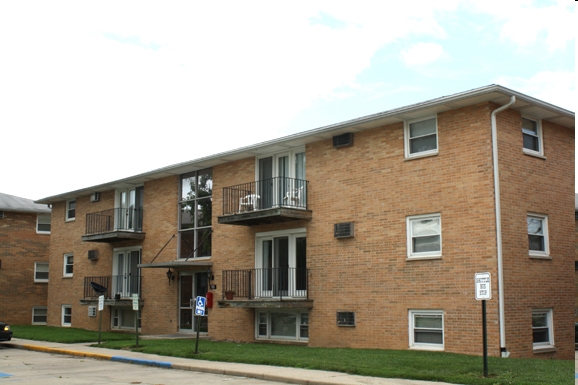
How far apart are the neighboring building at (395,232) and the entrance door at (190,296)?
0.24 feet

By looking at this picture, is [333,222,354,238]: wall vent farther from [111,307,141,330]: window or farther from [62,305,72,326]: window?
[62,305,72,326]: window

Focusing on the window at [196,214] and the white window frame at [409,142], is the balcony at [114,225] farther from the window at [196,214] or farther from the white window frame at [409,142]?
the white window frame at [409,142]

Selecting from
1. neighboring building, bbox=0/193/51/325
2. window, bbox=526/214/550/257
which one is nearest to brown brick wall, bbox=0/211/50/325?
neighboring building, bbox=0/193/51/325

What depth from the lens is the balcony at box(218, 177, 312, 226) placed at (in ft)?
69.2

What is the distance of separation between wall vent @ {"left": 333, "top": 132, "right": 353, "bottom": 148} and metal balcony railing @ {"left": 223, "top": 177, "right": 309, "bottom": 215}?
158 centimetres

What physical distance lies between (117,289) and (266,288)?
9574mm

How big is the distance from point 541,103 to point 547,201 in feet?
9.04

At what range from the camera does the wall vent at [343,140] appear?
20.5 m

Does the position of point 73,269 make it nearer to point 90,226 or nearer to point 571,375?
point 90,226

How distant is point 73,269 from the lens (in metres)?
32.5

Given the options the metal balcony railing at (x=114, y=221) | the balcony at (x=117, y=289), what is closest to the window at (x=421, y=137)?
the metal balcony railing at (x=114, y=221)

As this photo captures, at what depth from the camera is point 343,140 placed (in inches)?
814

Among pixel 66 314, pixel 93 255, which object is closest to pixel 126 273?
pixel 93 255

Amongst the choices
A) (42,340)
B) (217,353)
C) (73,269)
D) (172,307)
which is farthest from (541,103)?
(73,269)
